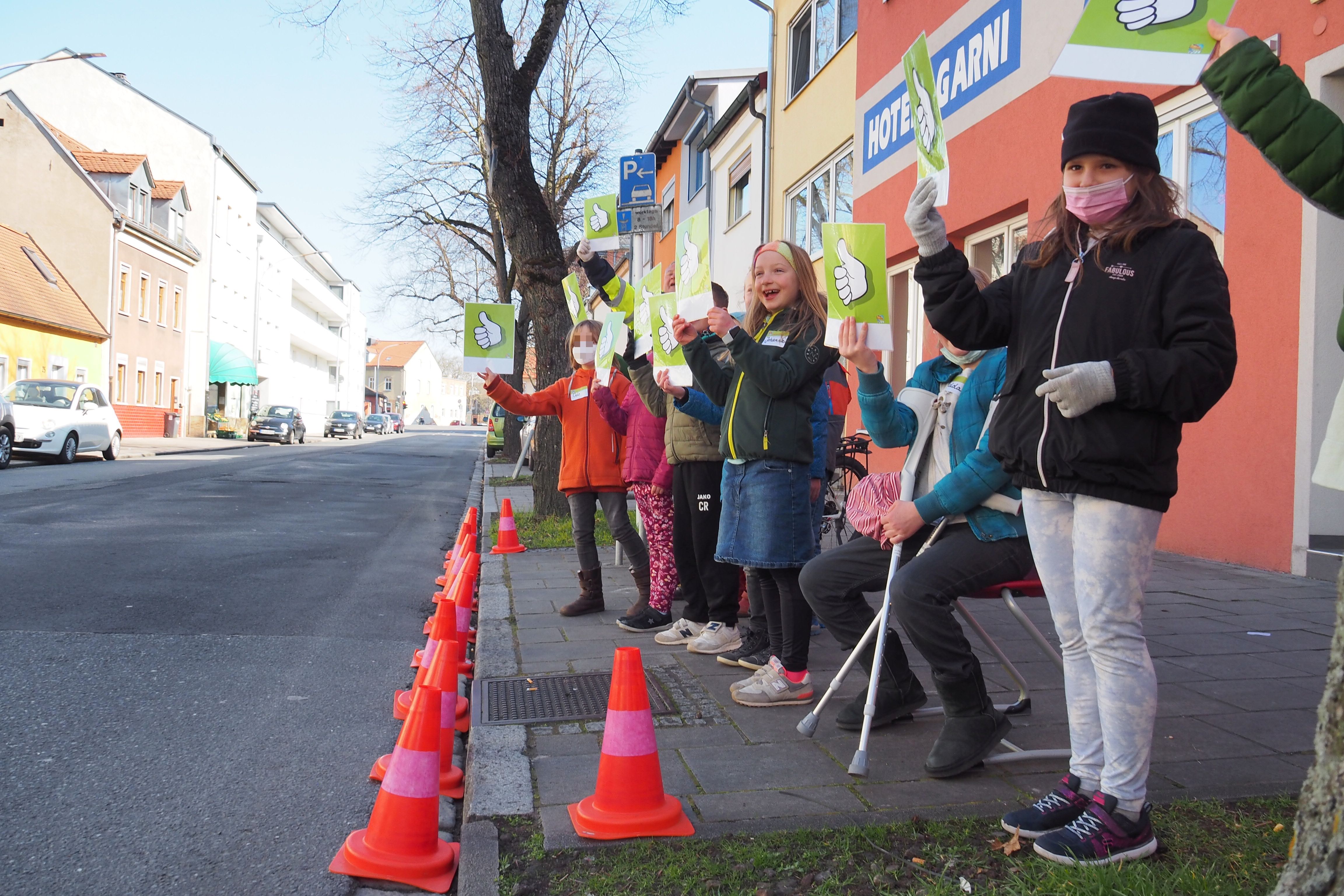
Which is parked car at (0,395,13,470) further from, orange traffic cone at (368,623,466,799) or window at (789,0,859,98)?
orange traffic cone at (368,623,466,799)

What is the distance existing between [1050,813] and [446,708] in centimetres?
196

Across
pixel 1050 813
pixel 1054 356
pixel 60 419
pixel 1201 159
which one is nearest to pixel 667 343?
pixel 1054 356

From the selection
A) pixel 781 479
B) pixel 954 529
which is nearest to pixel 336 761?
pixel 781 479

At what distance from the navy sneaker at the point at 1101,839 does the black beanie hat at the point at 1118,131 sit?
1.70 m

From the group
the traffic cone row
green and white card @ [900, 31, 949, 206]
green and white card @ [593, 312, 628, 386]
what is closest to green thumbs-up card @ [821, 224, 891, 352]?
green and white card @ [900, 31, 949, 206]

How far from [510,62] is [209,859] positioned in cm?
1031

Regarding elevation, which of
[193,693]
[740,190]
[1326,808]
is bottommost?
[193,693]

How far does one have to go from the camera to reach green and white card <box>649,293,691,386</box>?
477cm

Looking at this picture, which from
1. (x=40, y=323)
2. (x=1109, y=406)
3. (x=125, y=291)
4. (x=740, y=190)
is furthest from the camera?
(x=125, y=291)

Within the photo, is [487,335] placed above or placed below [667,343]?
above

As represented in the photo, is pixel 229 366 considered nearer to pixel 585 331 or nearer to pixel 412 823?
pixel 585 331

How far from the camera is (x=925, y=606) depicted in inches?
131

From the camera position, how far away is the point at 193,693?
481 cm

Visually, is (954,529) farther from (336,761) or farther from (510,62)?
(510,62)
